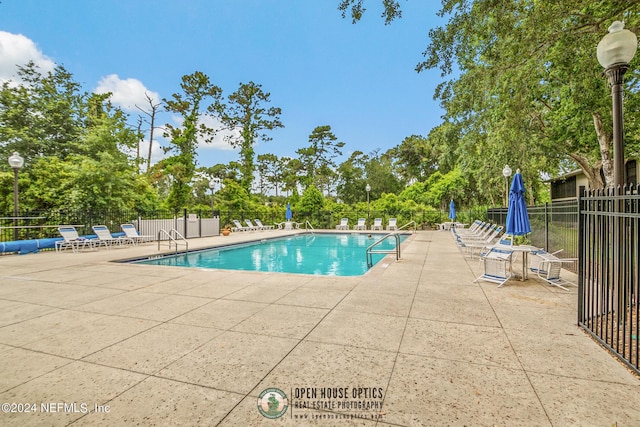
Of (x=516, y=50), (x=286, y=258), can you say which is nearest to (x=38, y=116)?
(x=286, y=258)

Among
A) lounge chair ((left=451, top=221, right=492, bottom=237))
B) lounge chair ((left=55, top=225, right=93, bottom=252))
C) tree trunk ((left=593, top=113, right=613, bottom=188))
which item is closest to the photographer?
lounge chair ((left=55, top=225, right=93, bottom=252))

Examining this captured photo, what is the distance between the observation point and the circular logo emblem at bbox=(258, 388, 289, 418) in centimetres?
200

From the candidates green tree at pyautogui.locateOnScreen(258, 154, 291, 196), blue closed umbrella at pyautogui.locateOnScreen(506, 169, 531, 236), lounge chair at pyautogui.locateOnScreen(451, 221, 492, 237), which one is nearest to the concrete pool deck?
blue closed umbrella at pyautogui.locateOnScreen(506, 169, 531, 236)

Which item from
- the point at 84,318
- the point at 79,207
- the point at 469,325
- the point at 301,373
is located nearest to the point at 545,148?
the point at 469,325

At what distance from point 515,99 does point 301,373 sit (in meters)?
8.17

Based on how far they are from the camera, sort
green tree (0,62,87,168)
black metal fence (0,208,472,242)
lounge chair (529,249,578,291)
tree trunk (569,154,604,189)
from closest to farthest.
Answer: lounge chair (529,249,578,291), black metal fence (0,208,472,242), tree trunk (569,154,604,189), green tree (0,62,87,168)

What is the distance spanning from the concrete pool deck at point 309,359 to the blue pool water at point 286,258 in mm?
4357

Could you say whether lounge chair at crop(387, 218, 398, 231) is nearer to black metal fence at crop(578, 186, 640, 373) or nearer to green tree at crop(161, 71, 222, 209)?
green tree at crop(161, 71, 222, 209)

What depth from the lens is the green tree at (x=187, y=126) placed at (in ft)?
73.6

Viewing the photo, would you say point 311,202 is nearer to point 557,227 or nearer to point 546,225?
point 546,225

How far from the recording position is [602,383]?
2.29m

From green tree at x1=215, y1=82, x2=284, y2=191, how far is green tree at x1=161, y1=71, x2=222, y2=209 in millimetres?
1686

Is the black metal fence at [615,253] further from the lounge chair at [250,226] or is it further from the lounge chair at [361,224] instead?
the lounge chair at [250,226]

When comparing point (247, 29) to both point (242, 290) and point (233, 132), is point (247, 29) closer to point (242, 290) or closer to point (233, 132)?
point (233, 132)
